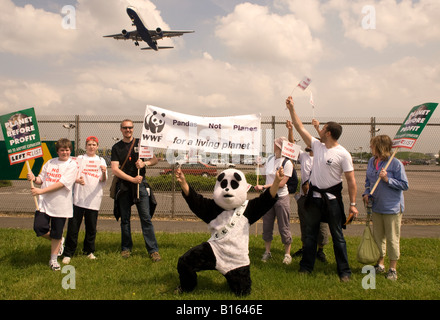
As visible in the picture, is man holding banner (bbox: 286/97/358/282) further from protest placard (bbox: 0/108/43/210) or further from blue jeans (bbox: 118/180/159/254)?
protest placard (bbox: 0/108/43/210)

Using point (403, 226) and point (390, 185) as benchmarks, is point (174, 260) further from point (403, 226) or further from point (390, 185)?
point (403, 226)

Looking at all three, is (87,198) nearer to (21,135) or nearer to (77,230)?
(77,230)

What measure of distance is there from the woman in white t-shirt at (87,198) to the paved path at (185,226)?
209cm

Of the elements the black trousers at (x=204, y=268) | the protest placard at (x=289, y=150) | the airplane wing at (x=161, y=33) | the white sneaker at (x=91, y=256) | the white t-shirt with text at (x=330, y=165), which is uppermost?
the airplane wing at (x=161, y=33)

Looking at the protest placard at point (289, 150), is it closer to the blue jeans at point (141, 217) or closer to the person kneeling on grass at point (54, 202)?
the blue jeans at point (141, 217)

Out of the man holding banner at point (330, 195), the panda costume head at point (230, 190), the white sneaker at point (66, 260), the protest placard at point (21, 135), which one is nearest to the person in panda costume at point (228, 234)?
the panda costume head at point (230, 190)

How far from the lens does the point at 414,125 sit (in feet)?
15.6

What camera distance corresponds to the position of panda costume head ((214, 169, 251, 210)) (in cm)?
391

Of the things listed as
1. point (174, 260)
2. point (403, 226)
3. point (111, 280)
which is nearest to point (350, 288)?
point (174, 260)

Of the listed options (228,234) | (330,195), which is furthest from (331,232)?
(228,234)

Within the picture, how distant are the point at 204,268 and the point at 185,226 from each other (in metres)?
4.19

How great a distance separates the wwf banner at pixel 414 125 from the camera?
4.63m

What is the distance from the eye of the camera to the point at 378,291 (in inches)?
161

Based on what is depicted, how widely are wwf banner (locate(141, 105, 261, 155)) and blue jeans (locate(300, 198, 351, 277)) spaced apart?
1.25m
